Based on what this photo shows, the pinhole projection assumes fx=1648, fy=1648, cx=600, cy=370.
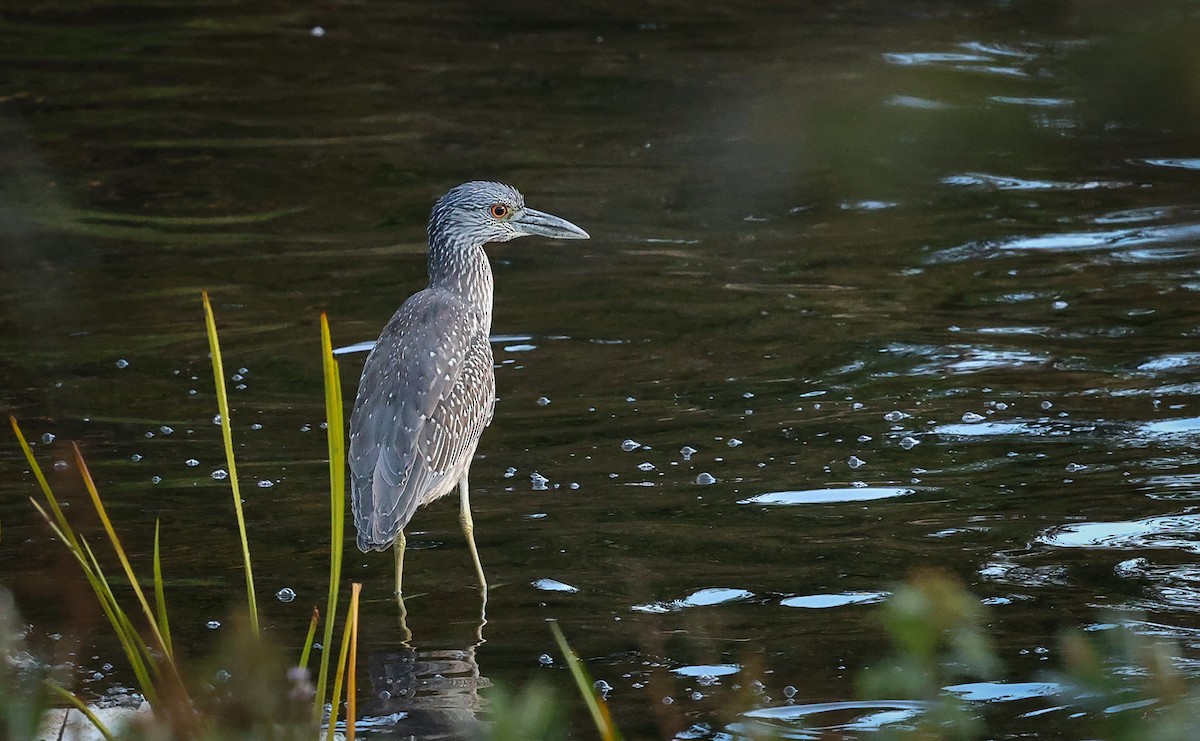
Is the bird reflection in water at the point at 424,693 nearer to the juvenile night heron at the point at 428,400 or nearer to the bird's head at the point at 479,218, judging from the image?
the juvenile night heron at the point at 428,400

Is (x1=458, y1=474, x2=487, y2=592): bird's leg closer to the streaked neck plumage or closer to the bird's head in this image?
the streaked neck plumage

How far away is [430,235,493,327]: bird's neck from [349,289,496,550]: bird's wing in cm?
44

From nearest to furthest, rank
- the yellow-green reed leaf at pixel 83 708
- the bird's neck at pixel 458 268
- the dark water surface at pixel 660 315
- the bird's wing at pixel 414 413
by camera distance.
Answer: the yellow-green reed leaf at pixel 83 708
the dark water surface at pixel 660 315
the bird's wing at pixel 414 413
the bird's neck at pixel 458 268

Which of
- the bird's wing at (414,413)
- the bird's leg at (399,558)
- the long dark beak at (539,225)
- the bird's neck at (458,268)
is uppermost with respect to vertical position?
the long dark beak at (539,225)

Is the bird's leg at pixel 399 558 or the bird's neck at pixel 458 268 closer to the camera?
the bird's leg at pixel 399 558

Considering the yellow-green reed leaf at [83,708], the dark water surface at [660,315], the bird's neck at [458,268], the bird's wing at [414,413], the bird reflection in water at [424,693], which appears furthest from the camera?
the bird's neck at [458,268]

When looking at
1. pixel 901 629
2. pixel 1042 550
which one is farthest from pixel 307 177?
pixel 901 629

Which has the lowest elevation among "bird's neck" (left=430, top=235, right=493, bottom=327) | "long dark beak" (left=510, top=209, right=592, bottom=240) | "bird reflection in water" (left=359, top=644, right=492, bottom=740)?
"bird reflection in water" (left=359, top=644, right=492, bottom=740)

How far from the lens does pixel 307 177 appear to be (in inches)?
443

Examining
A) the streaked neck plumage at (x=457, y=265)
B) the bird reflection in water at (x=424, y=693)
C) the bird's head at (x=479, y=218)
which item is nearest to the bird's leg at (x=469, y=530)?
the bird reflection in water at (x=424, y=693)

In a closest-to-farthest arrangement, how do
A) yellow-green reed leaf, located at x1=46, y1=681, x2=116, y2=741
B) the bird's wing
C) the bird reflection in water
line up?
yellow-green reed leaf, located at x1=46, y1=681, x2=116, y2=741 < the bird reflection in water < the bird's wing

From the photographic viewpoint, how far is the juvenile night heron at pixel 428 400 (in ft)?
19.1

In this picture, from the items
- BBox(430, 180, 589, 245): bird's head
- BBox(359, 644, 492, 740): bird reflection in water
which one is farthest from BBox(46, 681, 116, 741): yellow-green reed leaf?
BBox(430, 180, 589, 245): bird's head

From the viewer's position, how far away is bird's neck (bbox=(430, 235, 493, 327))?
718 cm
